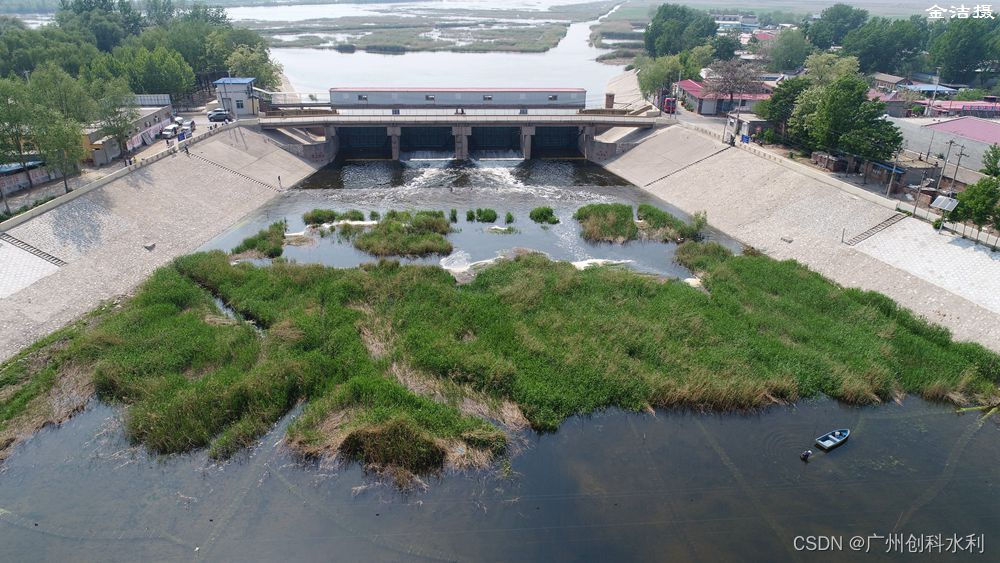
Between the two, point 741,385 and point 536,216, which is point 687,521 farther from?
point 536,216

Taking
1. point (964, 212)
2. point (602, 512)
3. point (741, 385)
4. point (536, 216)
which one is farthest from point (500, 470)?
point (964, 212)

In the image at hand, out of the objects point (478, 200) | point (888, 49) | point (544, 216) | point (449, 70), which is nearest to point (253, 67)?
point (478, 200)

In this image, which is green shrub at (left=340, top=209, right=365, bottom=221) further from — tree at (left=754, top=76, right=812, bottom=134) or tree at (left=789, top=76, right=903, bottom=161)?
tree at (left=754, top=76, right=812, bottom=134)

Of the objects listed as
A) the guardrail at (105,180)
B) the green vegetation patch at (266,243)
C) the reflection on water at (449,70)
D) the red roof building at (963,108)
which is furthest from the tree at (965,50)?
the green vegetation patch at (266,243)

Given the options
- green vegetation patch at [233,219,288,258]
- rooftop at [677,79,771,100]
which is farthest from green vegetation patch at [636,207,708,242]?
rooftop at [677,79,771,100]

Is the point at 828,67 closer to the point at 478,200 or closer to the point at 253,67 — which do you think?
the point at 478,200

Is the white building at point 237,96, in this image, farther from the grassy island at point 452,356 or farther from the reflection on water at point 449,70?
the grassy island at point 452,356
